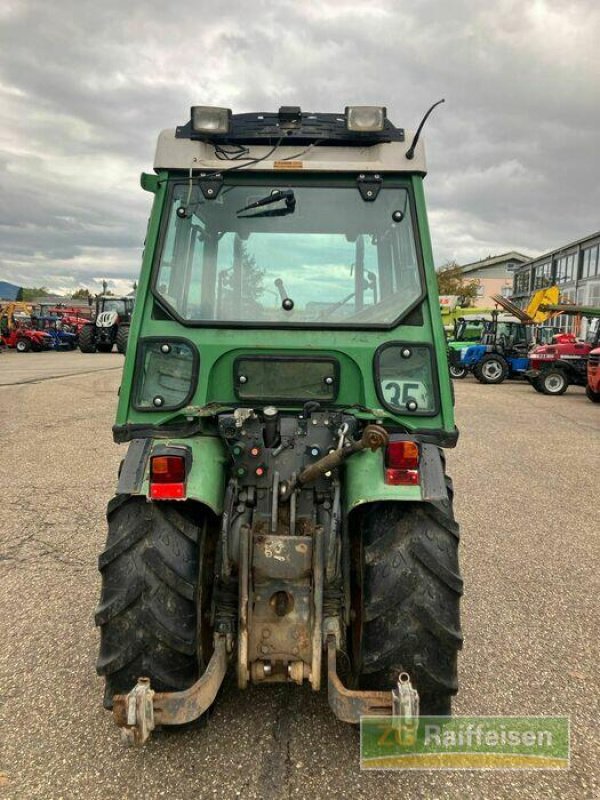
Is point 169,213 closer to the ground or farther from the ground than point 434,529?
farther from the ground

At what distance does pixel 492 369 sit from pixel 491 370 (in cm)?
5

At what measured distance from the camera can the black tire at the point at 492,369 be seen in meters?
20.7

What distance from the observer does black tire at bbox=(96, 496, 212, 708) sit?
7.74 feet

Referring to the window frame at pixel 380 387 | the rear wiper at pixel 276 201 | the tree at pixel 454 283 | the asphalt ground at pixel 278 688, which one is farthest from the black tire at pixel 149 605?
the tree at pixel 454 283

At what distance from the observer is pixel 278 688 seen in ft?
9.56

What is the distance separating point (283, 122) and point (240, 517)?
179 cm

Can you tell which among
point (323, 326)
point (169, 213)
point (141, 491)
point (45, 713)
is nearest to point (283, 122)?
point (169, 213)

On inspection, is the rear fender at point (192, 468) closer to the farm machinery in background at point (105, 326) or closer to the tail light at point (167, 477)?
the tail light at point (167, 477)

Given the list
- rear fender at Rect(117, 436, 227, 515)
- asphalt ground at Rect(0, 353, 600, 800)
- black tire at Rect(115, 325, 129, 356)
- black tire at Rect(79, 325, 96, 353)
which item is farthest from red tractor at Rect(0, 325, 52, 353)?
rear fender at Rect(117, 436, 227, 515)

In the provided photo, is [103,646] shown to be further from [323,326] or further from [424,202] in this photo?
[424,202]

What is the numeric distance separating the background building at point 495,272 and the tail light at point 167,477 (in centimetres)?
5494

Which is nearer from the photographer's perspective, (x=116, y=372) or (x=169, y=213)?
(x=169, y=213)

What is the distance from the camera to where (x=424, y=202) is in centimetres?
287

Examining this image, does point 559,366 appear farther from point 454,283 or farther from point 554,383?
point 454,283
